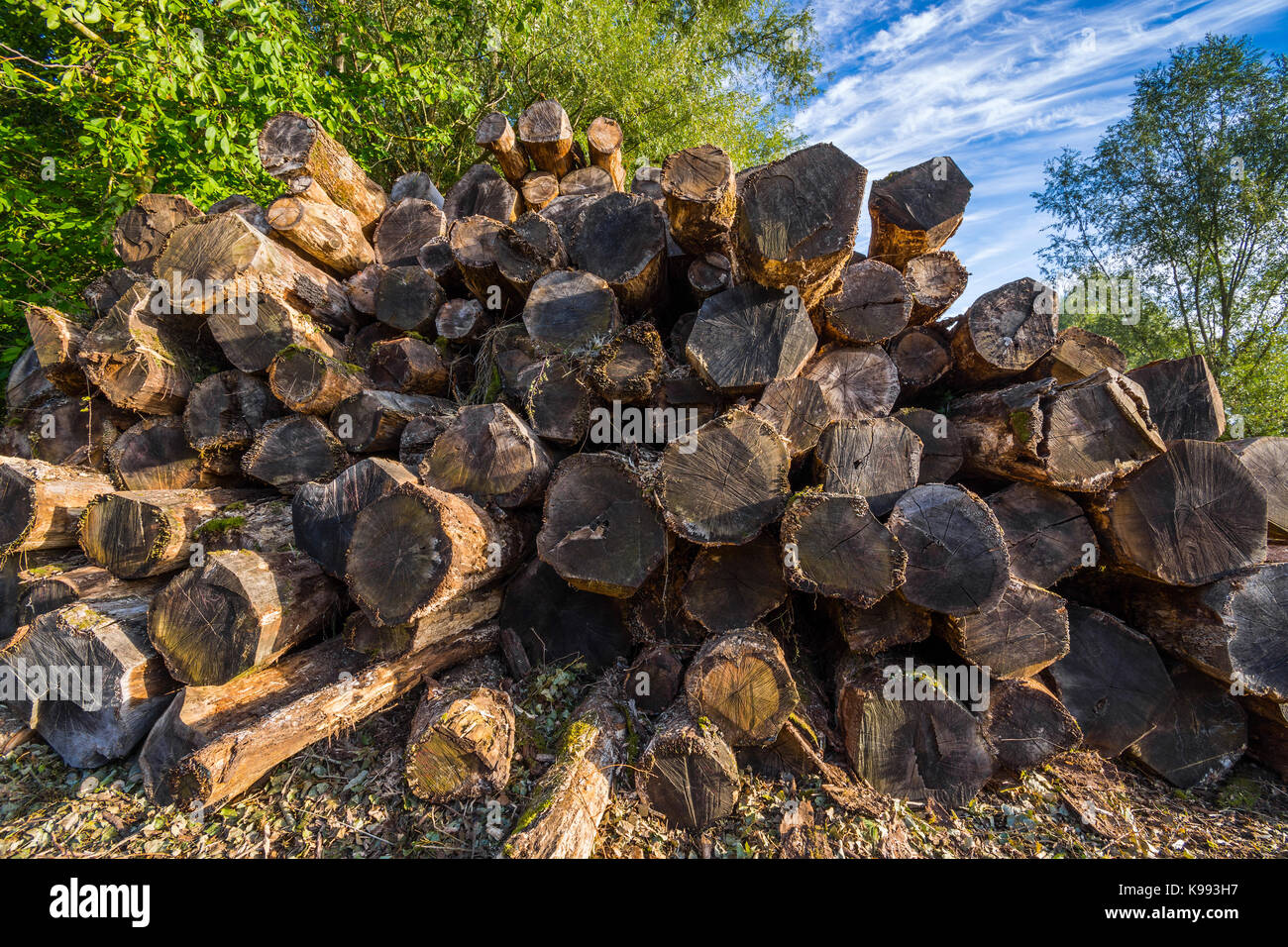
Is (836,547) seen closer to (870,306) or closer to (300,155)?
(870,306)

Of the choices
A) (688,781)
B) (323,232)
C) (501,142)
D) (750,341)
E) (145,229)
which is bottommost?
(688,781)

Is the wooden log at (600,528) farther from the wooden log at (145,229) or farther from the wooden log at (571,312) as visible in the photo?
the wooden log at (145,229)

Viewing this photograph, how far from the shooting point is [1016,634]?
8.64ft

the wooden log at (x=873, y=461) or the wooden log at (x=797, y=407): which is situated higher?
the wooden log at (x=797, y=407)

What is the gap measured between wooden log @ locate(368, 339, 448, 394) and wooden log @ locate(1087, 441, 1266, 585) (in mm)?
4550

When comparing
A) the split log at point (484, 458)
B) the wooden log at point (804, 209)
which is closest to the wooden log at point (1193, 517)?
the wooden log at point (804, 209)

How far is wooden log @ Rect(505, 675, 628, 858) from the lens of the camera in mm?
2033

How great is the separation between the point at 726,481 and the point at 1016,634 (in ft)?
5.64

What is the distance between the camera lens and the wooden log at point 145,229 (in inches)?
175

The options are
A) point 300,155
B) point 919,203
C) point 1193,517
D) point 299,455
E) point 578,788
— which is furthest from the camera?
A: point 300,155

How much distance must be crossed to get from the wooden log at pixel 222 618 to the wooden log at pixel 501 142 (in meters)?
4.42

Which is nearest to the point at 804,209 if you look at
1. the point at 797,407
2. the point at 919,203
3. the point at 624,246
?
the point at 797,407

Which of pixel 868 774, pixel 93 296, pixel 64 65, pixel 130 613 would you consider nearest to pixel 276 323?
pixel 130 613

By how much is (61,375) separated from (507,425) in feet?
13.6
